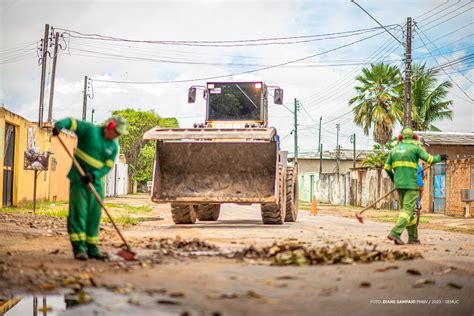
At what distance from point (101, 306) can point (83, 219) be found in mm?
3138

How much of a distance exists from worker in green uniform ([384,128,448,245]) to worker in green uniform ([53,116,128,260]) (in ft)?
16.2

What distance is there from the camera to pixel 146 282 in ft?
21.6

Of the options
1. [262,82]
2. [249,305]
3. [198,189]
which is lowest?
[249,305]

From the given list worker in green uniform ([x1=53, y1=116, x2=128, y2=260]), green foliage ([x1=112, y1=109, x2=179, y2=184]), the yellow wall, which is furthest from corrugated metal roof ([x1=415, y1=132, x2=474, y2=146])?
green foliage ([x1=112, y1=109, x2=179, y2=184])

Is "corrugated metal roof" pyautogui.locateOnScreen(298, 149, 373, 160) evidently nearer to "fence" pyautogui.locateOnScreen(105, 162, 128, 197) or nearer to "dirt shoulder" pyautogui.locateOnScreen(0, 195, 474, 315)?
"fence" pyautogui.locateOnScreen(105, 162, 128, 197)

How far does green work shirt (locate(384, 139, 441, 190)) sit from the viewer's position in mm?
11648

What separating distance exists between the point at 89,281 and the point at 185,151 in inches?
381

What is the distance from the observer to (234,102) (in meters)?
18.4

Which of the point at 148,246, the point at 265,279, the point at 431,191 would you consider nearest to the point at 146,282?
the point at 265,279

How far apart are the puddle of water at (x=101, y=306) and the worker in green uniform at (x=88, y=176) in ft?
7.88

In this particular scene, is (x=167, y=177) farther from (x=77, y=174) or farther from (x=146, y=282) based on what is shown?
(x=146, y=282)

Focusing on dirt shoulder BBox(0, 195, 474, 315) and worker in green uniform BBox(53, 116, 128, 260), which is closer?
dirt shoulder BBox(0, 195, 474, 315)

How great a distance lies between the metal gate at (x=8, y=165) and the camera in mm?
22078

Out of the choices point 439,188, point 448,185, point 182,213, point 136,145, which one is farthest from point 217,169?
Result: point 136,145
